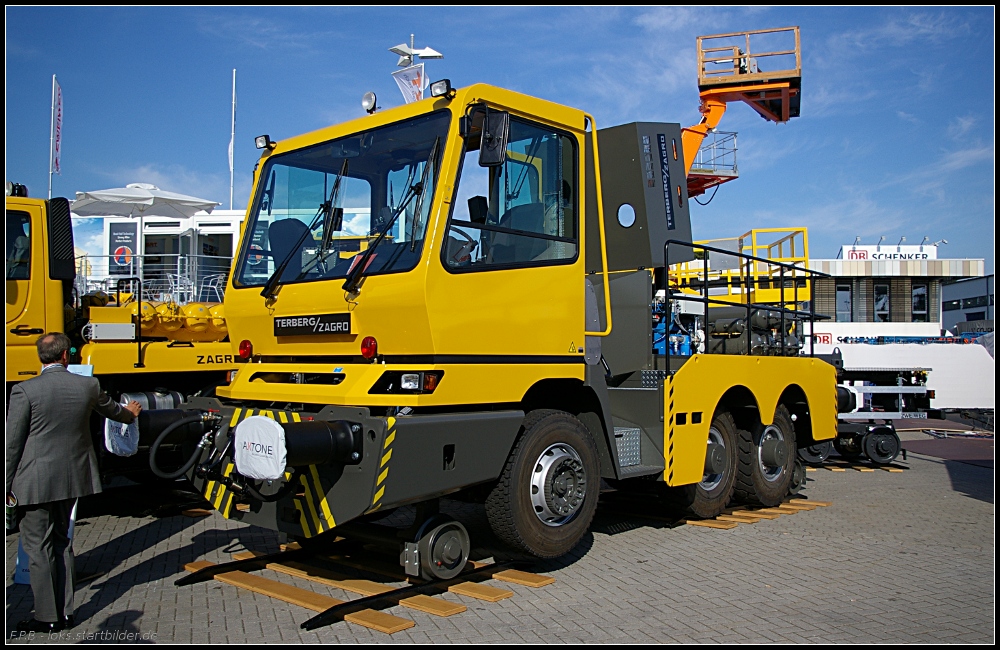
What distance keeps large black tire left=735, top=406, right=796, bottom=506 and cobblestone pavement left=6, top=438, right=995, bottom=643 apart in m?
0.42

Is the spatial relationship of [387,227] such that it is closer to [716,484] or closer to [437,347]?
[437,347]

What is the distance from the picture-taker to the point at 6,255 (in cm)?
777

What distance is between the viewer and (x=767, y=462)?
8.83m

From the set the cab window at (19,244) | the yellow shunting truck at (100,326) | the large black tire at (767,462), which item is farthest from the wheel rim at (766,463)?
the cab window at (19,244)

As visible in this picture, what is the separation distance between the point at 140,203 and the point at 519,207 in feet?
41.2

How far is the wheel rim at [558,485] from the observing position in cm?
592

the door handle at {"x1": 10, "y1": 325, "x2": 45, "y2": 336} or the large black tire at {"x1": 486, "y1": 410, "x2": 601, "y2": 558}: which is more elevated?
the door handle at {"x1": 10, "y1": 325, "x2": 45, "y2": 336}

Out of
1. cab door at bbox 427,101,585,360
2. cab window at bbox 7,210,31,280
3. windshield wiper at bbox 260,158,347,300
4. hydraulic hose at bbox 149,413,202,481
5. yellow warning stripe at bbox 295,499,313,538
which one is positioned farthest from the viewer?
cab window at bbox 7,210,31,280

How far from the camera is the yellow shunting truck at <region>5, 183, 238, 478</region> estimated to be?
7.82 meters

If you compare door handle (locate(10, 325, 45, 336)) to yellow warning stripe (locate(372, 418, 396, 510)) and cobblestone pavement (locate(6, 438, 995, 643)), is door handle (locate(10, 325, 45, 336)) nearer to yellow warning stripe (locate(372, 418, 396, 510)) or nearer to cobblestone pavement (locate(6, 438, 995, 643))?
cobblestone pavement (locate(6, 438, 995, 643))

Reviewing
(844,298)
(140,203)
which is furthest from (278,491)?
(844,298)

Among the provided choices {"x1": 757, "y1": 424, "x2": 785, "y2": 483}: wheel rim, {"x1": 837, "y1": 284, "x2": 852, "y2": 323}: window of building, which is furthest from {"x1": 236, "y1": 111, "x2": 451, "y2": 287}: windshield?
{"x1": 837, "y1": 284, "x2": 852, "y2": 323}: window of building

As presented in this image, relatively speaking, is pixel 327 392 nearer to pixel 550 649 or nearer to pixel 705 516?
pixel 550 649

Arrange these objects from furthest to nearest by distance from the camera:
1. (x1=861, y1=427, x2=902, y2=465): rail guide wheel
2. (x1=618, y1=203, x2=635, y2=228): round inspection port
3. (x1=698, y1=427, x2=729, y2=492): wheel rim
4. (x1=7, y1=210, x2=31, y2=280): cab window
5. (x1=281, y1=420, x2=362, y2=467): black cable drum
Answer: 1. (x1=861, y1=427, x2=902, y2=465): rail guide wheel
2. (x1=698, y1=427, x2=729, y2=492): wheel rim
3. (x1=7, y1=210, x2=31, y2=280): cab window
4. (x1=618, y1=203, x2=635, y2=228): round inspection port
5. (x1=281, y1=420, x2=362, y2=467): black cable drum
